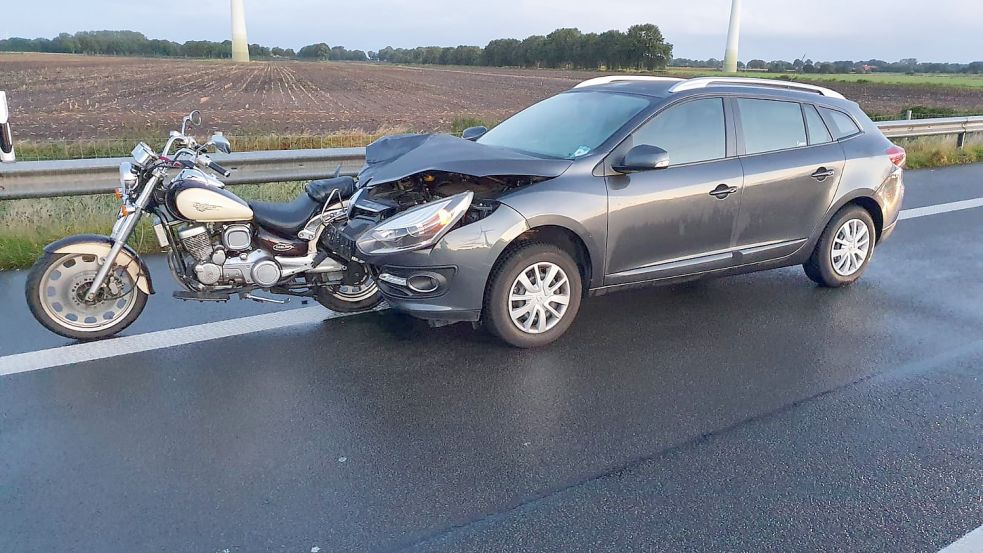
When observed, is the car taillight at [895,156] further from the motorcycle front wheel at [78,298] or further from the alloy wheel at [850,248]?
the motorcycle front wheel at [78,298]

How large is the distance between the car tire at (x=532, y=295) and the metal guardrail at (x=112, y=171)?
3.78m

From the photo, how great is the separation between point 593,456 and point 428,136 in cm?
294

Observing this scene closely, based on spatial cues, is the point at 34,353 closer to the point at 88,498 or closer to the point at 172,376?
the point at 172,376

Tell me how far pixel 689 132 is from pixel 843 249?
1.91m

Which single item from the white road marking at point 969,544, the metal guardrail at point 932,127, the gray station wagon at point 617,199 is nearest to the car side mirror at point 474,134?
the gray station wagon at point 617,199

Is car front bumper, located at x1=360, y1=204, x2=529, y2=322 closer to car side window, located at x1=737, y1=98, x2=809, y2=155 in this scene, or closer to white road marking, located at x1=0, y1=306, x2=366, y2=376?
white road marking, located at x1=0, y1=306, x2=366, y2=376

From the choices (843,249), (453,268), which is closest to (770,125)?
(843,249)

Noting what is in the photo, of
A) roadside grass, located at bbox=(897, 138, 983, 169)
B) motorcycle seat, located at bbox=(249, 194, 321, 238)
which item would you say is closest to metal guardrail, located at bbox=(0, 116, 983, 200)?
motorcycle seat, located at bbox=(249, 194, 321, 238)

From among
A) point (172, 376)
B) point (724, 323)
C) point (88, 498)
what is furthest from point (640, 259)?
point (88, 498)

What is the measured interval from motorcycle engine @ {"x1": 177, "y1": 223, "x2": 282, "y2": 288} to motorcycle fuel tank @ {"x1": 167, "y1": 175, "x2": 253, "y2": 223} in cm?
9

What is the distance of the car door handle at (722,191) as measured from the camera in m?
5.57

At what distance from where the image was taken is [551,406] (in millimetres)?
4328

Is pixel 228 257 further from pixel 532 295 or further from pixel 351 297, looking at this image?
pixel 532 295

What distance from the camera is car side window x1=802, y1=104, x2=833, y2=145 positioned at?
6195 millimetres
